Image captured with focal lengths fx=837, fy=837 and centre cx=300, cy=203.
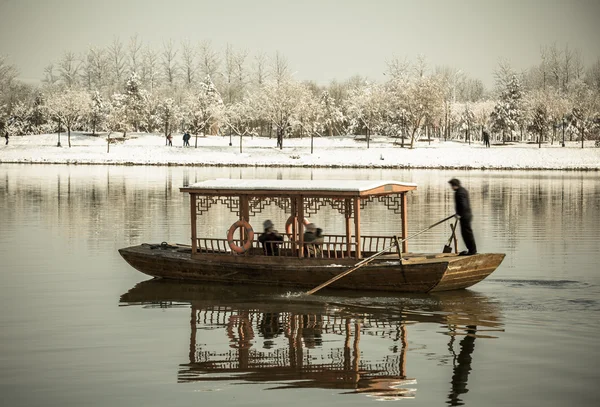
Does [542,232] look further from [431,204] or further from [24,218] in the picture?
[24,218]

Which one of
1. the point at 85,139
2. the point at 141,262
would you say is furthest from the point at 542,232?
the point at 85,139

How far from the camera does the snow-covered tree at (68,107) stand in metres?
96.6

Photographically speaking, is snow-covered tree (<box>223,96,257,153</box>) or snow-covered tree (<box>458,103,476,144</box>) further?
snow-covered tree (<box>458,103,476,144</box>)

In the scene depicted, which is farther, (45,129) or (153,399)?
(45,129)

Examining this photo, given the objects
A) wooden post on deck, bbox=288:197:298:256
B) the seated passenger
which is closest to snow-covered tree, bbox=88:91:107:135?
wooden post on deck, bbox=288:197:298:256

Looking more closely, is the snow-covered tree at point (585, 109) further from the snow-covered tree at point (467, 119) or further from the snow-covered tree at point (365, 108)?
the snow-covered tree at point (365, 108)

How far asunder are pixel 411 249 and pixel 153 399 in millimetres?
15129

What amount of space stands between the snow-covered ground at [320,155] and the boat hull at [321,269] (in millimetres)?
56368

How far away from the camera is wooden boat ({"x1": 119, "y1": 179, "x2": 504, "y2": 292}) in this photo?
18.6 m

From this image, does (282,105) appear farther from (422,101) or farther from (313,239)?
(313,239)

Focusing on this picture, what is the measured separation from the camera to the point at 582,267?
22859 millimetres

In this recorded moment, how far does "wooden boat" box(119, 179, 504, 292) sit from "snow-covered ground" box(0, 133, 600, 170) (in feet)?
185

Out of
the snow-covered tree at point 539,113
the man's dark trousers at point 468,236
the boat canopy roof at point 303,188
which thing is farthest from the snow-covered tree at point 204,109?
the man's dark trousers at point 468,236

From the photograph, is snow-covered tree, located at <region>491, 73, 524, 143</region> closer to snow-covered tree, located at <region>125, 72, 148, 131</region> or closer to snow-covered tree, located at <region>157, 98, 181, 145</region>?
snow-covered tree, located at <region>157, 98, 181, 145</region>
